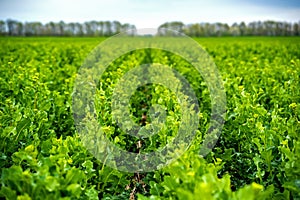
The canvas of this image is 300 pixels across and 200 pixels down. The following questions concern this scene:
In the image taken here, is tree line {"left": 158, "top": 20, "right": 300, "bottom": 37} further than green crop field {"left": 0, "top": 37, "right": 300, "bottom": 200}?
Yes

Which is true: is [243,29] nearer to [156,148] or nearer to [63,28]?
[63,28]

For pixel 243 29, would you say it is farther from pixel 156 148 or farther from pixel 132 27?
pixel 156 148

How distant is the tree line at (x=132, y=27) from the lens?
88700 millimetres

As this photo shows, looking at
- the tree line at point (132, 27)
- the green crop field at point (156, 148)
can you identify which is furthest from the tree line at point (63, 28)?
the green crop field at point (156, 148)

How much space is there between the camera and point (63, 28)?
99312 mm

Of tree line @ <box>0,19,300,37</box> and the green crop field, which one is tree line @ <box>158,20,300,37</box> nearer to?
tree line @ <box>0,19,300,37</box>

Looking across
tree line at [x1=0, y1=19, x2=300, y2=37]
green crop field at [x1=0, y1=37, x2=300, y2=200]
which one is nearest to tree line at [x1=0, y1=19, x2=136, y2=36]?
tree line at [x1=0, y1=19, x2=300, y2=37]

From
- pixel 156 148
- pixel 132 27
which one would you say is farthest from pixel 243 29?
pixel 156 148

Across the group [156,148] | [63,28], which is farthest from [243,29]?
[156,148]

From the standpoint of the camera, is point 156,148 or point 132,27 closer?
point 156,148

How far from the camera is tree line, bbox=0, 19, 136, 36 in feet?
297

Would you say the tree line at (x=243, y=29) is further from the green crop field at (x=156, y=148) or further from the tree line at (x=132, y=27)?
the green crop field at (x=156, y=148)

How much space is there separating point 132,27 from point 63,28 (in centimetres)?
2103

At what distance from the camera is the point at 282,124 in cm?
381
